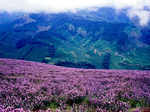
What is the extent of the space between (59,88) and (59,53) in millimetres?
145599

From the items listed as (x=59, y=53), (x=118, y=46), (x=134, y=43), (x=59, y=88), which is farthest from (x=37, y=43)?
(x=59, y=88)

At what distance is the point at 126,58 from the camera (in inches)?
6156

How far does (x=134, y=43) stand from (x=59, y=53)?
79102 millimetres

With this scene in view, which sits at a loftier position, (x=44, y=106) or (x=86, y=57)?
(x=44, y=106)

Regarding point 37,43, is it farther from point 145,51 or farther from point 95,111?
point 95,111

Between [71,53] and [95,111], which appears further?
[71,53]

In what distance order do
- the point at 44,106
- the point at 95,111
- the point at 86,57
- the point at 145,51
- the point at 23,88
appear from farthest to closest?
the point at 145,51
the point at 86,57
the point at 23,88
the point at 44,106
the point at 95,111

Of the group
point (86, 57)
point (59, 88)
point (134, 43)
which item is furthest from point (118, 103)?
point (134, 43)

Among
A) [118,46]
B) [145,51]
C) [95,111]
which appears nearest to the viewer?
[95,111]

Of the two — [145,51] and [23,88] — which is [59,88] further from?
[145,51]

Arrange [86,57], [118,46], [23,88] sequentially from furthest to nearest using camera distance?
[118,46] < [86,57] < [23,88]

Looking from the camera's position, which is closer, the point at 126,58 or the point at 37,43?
the point at 126,58

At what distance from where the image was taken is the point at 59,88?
13.6m

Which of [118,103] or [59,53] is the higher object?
[118,103]
